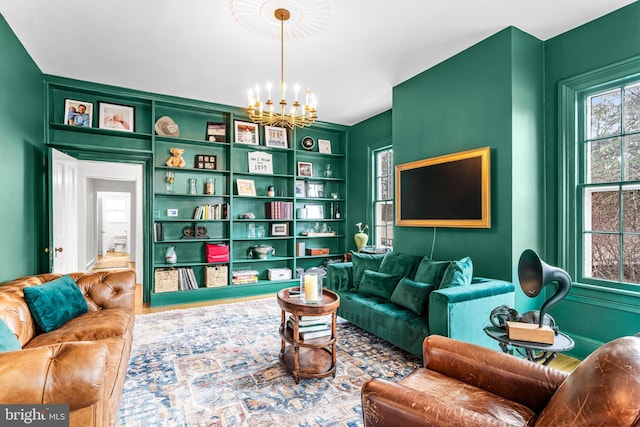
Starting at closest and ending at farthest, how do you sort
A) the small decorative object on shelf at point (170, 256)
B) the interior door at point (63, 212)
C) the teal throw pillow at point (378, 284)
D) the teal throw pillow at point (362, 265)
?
the teal throw pillow at point (378, 284), the interior door at point (63, 212), the teal throw pillow at point (362, 265), the small decorative object on shelf at point (170, 256)

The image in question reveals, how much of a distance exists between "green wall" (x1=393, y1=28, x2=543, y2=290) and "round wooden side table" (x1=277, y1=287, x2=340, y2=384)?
1626 millimetres

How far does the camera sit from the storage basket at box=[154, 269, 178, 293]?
4.50m

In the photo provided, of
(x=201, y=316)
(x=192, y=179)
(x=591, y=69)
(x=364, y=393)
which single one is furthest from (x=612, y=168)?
(x=192, y=179)

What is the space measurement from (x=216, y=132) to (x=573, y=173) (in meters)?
4.60

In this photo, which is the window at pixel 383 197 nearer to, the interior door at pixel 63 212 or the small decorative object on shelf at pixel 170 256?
the small decorative object on shelf at pixel 170 256

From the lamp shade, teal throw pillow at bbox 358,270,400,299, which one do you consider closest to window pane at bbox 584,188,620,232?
the lamp shade

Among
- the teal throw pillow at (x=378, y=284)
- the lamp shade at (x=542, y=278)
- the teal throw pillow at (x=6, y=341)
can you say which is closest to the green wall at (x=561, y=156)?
the lamp shade at (x=542, y=278)

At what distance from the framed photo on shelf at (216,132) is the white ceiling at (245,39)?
0.77m

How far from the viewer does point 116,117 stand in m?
4.40

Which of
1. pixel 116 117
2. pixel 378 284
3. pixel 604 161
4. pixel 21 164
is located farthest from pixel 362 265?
pixel 116 117

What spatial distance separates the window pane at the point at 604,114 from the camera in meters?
2.74

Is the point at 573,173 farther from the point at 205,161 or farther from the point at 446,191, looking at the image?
the point at 205,161

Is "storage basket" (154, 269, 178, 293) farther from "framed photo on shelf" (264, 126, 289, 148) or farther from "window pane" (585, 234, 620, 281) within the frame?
"window pane" (585, 234, 620, 281)

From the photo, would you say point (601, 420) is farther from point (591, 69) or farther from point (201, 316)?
point (201, 316)
